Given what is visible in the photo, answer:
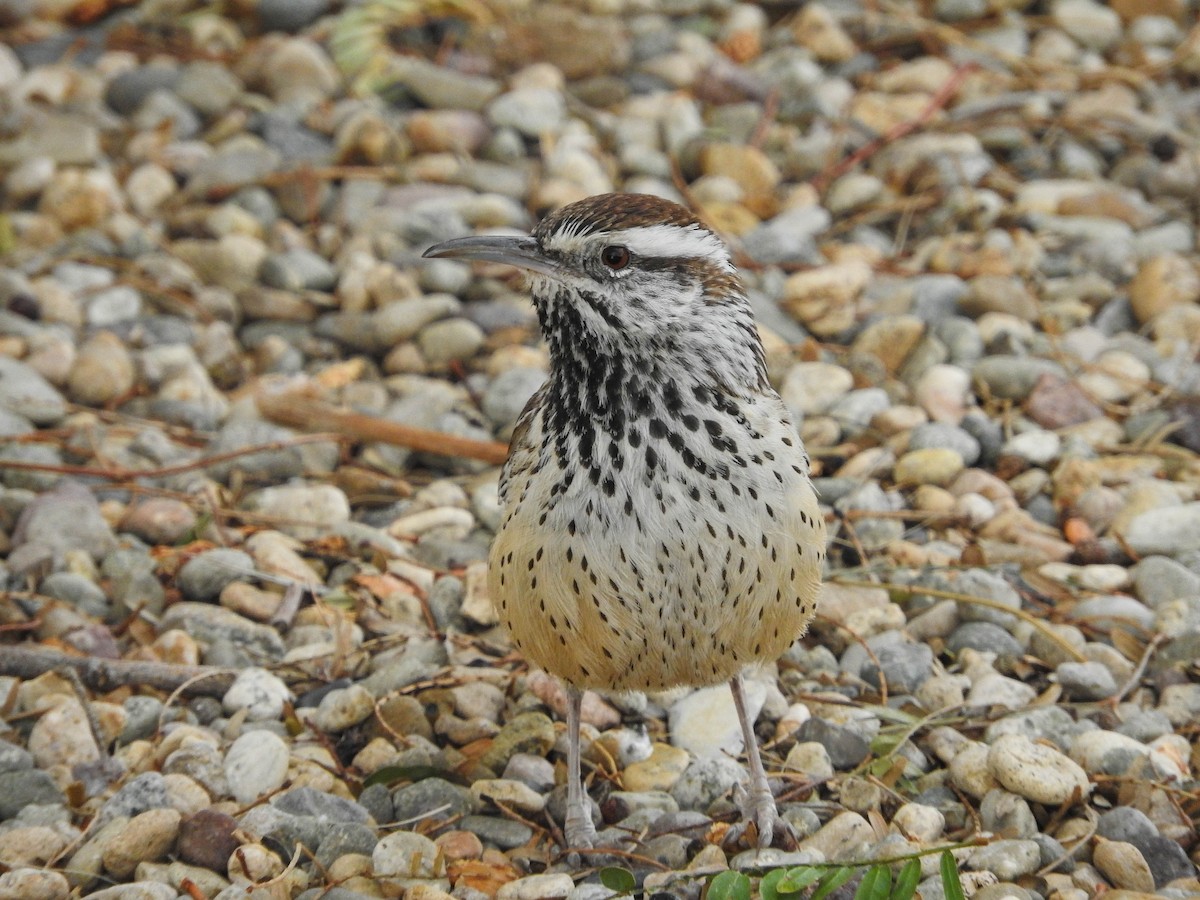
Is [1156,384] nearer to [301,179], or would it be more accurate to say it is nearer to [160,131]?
[301,179]

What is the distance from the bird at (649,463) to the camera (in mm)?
4031

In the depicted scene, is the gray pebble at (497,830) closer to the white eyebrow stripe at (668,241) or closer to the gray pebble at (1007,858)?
the gray pebble at (1007,858)

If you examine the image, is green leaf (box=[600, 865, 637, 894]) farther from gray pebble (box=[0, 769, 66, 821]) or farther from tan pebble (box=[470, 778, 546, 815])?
gray pebble (box=[0, 769, 66, 821])

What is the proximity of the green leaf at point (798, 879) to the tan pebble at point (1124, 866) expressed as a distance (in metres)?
1.01

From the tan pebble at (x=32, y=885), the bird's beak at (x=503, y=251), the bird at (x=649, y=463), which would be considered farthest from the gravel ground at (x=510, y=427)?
the bird's beak at (x=503, y=251)

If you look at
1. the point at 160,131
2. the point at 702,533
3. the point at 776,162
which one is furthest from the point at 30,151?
the point at 702,533

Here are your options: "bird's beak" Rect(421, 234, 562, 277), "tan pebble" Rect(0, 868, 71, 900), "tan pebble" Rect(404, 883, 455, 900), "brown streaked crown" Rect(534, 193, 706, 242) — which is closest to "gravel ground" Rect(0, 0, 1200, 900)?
"tan pebble" Rect(0, 868, 71, 900)

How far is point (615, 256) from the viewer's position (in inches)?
160

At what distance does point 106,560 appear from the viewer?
5816mm

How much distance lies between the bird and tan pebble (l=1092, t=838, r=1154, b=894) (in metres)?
1.13

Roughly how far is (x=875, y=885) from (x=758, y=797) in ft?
3.02

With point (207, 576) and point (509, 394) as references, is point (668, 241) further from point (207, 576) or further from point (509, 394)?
point (509, 394)

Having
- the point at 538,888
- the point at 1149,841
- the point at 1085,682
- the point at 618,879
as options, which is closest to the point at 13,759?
the point at 538,888

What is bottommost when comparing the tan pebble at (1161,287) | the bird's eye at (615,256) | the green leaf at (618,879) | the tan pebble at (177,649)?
the tan pebble at (177,649)
